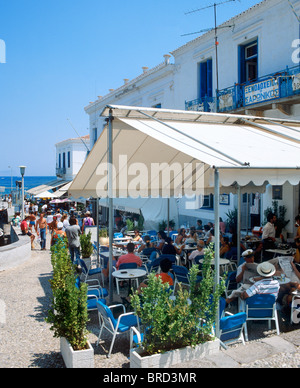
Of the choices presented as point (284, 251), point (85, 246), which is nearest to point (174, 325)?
point (284, 251)

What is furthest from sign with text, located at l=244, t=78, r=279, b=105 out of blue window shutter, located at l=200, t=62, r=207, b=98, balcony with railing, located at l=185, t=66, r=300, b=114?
Answer: blue window shutter, located at l=200, t=62, r=207, b=98

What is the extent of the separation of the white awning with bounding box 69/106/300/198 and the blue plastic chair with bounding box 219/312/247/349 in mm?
1794

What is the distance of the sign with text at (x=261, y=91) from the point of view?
37.4 ft

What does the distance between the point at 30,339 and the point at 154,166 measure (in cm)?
511

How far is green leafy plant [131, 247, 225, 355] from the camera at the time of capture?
4086mm

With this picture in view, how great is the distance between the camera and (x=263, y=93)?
11758mm

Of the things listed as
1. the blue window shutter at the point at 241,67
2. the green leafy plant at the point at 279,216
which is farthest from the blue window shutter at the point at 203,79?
the green leafy plant at the point at 279,216

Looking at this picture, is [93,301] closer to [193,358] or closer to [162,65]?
[193,358]

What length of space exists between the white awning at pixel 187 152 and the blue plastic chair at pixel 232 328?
1794 mm

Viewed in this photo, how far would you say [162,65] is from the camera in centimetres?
1888

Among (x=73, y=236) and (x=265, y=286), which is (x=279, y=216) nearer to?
(x=73, y=236)

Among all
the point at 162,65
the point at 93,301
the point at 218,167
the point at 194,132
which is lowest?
the point at 93,301

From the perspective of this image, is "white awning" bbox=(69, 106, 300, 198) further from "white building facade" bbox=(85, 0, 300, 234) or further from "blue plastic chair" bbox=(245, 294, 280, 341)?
"white building facade" bbox=(85, 0, 300, 234)

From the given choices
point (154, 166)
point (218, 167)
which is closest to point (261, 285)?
point (218, 167)
